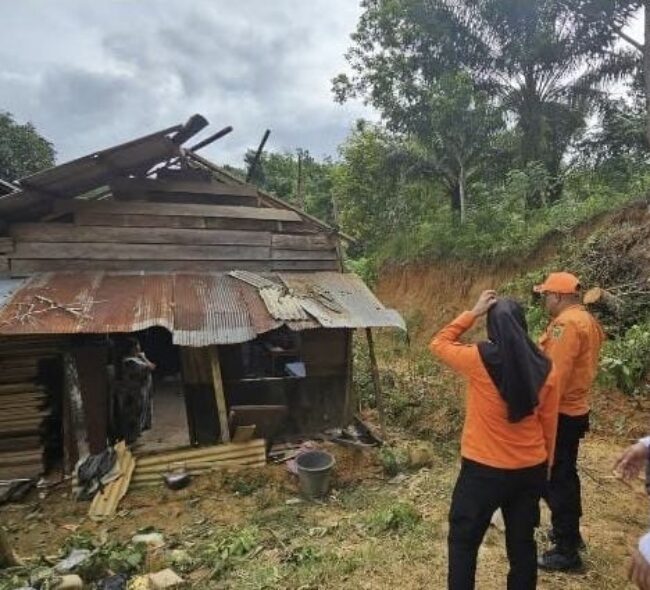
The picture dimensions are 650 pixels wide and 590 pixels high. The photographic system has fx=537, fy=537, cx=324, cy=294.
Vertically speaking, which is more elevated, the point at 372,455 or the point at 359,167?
the point at 359,167

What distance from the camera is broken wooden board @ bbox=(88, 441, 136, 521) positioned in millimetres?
6207

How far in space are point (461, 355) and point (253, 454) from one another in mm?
5089

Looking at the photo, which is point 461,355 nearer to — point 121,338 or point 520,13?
point 121,338

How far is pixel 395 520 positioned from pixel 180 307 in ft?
13.0

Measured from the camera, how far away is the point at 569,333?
11.4ft

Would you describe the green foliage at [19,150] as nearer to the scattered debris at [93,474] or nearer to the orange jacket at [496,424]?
the scattered debris at [93,474]

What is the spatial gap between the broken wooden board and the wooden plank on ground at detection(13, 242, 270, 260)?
9.19 ft

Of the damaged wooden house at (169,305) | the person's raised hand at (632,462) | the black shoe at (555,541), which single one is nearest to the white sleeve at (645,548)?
the person's raised hand at (632,462)

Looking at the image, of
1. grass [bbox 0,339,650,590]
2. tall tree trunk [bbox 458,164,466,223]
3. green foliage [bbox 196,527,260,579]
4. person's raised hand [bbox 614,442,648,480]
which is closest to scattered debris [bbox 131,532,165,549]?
grass [bbox 0,339,650,590]

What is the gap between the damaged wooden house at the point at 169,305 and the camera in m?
7.07

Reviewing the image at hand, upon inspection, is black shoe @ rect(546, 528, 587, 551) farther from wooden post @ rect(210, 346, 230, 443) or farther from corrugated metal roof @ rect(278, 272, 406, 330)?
wooden post @ rect(210, 346, 230, 443)

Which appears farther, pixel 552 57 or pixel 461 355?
pixel 552 57

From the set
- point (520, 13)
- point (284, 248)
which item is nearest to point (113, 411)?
point (284, 248)

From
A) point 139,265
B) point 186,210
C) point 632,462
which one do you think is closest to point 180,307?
point 139,265
